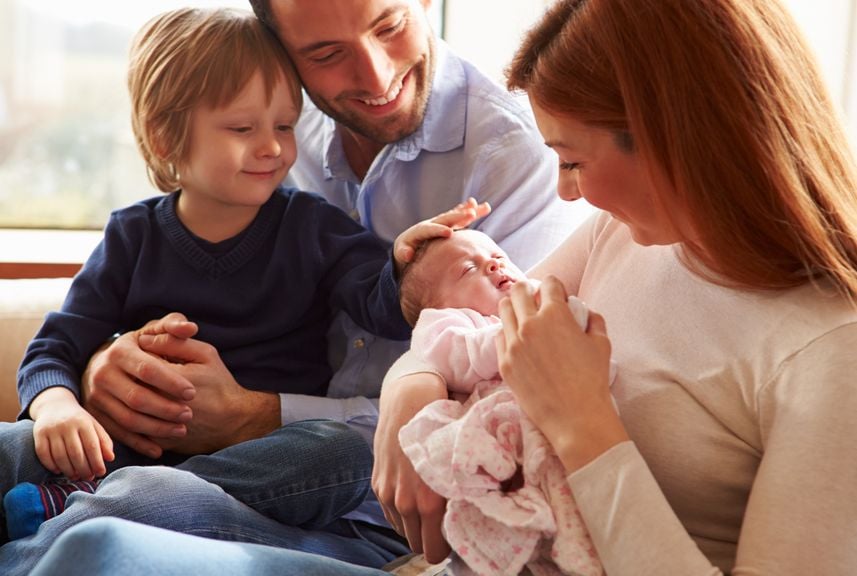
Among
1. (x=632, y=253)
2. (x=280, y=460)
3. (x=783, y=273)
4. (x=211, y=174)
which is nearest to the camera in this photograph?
(x=783, y=273)

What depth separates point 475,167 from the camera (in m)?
2.04

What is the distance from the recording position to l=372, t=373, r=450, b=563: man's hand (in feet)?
4.61

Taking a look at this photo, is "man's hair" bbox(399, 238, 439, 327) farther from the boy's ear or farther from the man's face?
the boy's ear

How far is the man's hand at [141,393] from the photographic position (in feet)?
6.20

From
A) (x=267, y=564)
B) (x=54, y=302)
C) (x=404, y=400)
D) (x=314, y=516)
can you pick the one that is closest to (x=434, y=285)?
(x=404, y=400)

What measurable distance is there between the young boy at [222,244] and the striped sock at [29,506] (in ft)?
0.57

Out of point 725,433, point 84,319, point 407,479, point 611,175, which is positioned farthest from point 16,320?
point 725,433

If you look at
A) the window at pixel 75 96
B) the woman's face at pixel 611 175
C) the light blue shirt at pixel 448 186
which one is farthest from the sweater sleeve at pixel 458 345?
the window at pixel 75 96

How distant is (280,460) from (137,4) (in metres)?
1.99

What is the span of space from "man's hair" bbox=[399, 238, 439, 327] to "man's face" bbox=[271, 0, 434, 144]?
1.23 feet

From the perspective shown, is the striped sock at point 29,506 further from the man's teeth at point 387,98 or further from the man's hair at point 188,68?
the man's teeth at point 387,98

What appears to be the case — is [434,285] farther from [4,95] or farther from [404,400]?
[4,95]

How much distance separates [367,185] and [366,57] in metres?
0.27

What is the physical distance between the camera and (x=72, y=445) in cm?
179
